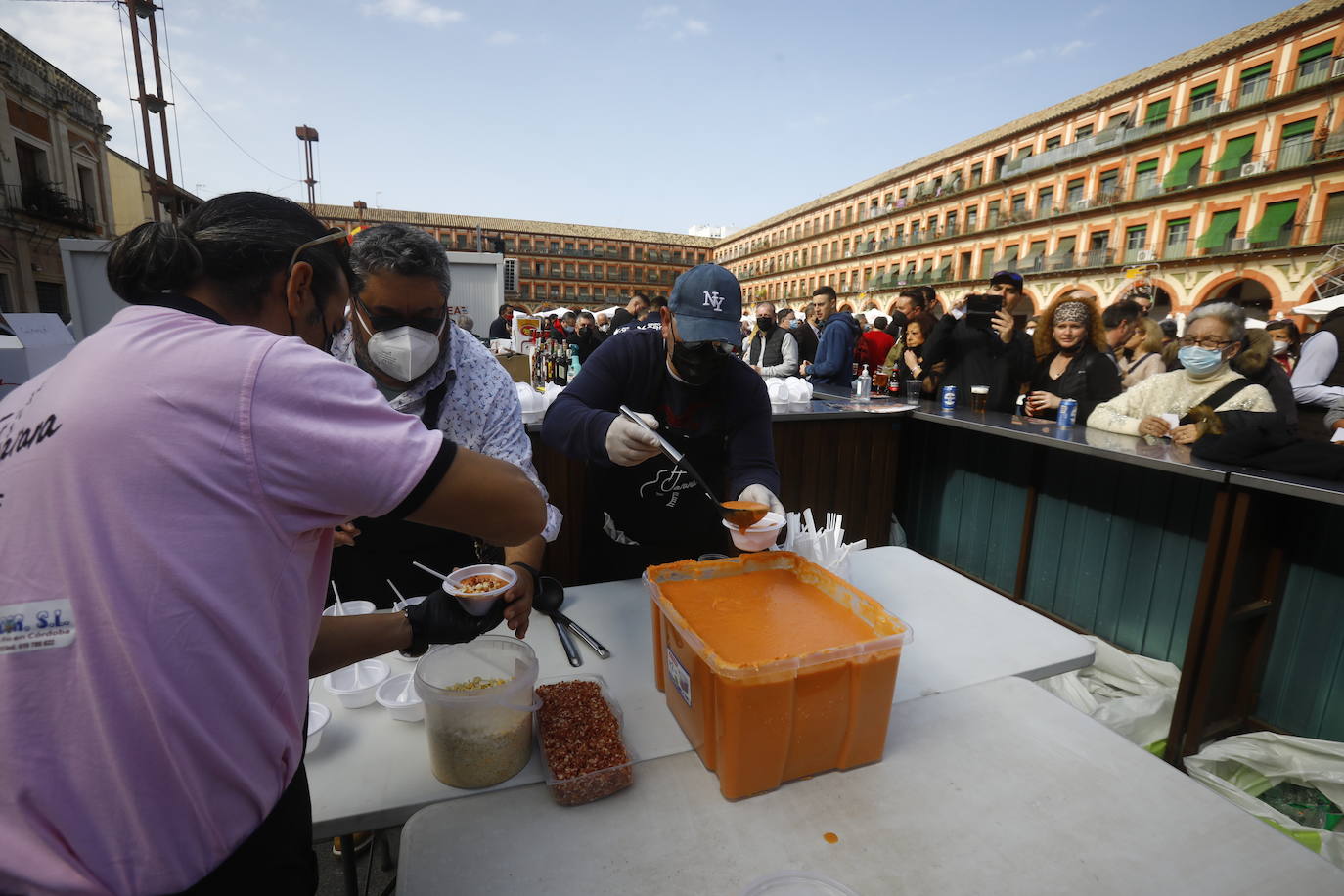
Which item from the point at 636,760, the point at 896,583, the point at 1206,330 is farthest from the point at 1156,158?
the point at 636,760

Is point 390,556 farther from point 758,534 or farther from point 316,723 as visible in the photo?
point 758,534

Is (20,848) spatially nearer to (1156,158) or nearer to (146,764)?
(146,764)

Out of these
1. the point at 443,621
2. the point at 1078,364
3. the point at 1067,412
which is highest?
the point at 1078,364

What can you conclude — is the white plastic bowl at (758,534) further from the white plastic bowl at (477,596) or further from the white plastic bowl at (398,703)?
the white plastic bowl at (398,703)

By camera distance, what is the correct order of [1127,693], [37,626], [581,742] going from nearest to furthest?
[37,626]
[581,742]
[1127,693]

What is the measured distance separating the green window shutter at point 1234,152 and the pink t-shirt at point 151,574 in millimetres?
27506

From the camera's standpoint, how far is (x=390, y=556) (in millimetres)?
2088

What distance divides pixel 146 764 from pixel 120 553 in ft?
0.84

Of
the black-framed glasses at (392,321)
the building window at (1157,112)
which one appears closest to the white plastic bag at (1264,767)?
the black-framed glasses at (392,321)

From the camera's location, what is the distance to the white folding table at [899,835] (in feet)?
3.36

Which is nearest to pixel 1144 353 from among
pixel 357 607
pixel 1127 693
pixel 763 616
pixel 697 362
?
pixel 1127 693

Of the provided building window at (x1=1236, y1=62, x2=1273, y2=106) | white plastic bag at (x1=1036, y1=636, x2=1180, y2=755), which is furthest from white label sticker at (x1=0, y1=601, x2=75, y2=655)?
building window at (x1=1236, y1=62, x2=1273, y2=106)

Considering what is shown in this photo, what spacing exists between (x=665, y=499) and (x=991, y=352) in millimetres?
3778

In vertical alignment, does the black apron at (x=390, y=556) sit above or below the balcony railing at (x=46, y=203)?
below
